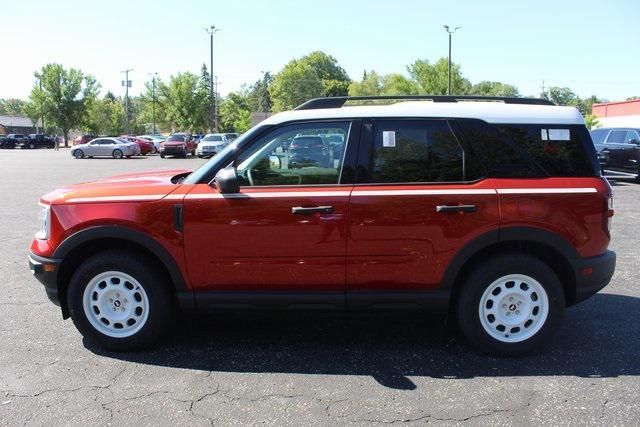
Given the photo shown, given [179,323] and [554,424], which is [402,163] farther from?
[179,323]

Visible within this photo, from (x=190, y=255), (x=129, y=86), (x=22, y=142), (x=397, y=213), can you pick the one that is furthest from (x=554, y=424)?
(x=129, y=86)

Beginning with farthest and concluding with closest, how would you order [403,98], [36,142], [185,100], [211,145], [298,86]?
[298,86]
[185,100]
[36,142]
[211,145]
[403,98]

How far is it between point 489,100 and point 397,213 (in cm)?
135

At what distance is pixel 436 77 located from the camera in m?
49.8

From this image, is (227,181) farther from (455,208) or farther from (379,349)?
(379,349)

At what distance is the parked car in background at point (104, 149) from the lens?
120ft

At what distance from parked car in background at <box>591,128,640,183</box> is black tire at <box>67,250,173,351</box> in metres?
16.7

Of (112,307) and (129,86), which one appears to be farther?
(129,86)

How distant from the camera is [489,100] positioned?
14.1ft

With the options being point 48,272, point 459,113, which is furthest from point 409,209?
point 48,272

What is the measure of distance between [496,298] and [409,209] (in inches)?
37.7

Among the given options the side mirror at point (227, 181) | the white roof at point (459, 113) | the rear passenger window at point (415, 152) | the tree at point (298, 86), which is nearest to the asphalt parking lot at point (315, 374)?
the rear passenger window at point (415, 152)

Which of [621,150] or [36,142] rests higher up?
[36,142]

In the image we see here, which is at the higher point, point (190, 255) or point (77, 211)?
point (77, 211)
